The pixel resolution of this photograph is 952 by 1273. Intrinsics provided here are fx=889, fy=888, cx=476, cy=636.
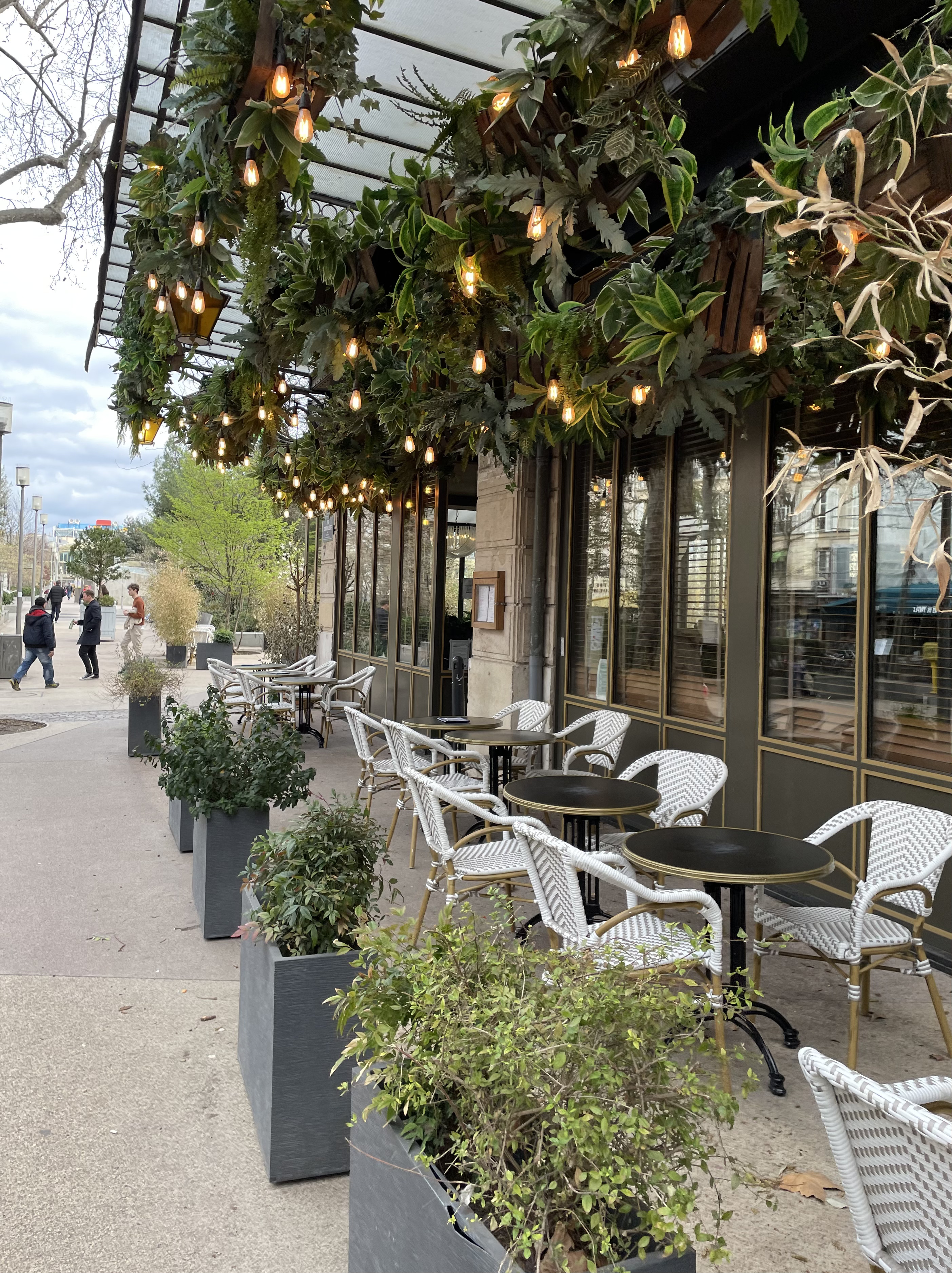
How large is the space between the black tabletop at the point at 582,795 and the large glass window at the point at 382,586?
7.12 meters

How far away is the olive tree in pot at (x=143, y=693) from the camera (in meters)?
8.93

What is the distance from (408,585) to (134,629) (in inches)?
158

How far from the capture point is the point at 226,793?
4.21 meters

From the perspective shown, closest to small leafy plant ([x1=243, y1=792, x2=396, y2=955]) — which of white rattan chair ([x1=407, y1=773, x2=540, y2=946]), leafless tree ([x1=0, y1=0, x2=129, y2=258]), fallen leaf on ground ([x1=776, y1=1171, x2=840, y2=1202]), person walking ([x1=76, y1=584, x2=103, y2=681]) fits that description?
white rattan chair ([x1=407, y1=773, x2=540, y2=946])

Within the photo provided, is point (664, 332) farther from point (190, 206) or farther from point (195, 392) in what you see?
point (195, 392)

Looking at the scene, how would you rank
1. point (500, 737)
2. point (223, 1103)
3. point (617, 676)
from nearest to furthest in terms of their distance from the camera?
point (223, 1103)
point (500, 737)
point (617, 676)

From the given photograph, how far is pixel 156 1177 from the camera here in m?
2.40

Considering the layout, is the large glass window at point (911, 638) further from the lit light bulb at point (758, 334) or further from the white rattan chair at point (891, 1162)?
the white rattan chair at point (891, 1162)

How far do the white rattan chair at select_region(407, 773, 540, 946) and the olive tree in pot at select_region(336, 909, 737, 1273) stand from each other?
1848mm

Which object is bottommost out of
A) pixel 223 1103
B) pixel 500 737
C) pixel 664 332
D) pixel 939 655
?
pixel 223 1103

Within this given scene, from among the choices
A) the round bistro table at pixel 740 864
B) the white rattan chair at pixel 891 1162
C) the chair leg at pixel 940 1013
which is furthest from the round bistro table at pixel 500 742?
the white rattan chair at pixel 891 1162

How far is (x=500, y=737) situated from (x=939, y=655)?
2677mm

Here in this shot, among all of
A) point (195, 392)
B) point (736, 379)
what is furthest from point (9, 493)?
point (736, 379)

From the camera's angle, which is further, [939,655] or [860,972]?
[939,655]
